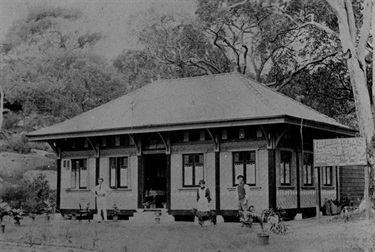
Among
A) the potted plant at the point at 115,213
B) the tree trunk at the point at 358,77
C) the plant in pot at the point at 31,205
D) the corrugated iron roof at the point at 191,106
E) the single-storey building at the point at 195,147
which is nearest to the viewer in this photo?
the tree trunk at the point at 358,77

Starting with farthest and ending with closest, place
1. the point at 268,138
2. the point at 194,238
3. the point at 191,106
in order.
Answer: the point at 191,106 → the point at 268,138 → the point at 194,238

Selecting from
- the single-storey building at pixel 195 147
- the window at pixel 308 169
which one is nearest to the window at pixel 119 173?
the single-storey building at pixel 195 147

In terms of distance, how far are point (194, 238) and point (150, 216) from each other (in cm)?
653

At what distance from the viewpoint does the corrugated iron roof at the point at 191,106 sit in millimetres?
19688

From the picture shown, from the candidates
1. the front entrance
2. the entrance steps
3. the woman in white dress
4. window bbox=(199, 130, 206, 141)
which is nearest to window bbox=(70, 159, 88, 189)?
the front entrance

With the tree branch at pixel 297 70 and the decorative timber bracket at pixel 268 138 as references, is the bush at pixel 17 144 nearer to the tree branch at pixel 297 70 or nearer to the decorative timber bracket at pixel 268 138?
the tree branch at pixel 297 70

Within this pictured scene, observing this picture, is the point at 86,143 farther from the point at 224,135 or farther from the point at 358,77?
the point at 358,77

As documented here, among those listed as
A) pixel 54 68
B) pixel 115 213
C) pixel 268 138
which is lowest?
pixel 115 213

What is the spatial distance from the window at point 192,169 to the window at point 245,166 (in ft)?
4.21

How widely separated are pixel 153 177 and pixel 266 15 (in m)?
12.9

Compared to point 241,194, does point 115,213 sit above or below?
below

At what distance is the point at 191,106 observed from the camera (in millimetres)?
21312

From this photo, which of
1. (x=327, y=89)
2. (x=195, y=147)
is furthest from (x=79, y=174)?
(x=327, y=89)

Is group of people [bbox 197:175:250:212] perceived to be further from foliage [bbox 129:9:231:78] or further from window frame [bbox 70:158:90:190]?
foliage [bbox 129:9:231:78]
